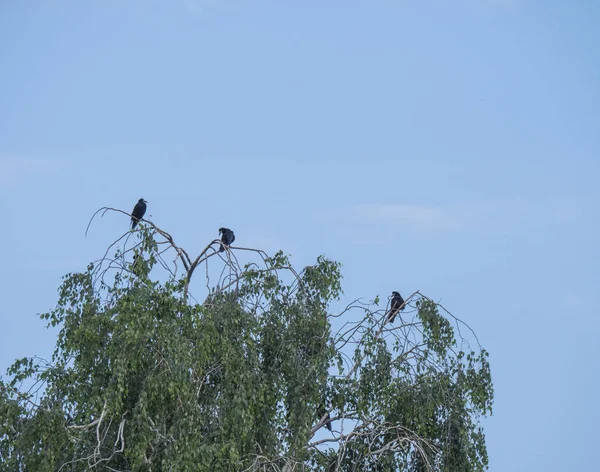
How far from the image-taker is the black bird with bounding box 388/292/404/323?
11.6 metres

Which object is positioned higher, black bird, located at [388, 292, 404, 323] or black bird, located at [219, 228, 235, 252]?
black bird, located at [219, 228, 235, 252]

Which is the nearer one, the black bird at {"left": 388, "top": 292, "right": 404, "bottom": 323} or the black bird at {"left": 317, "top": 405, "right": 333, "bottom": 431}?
the black bird at {"left": 317, "top": 405, "right": 333, "bottom": 431}

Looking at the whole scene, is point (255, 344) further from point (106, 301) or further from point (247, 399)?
point (106, 301)

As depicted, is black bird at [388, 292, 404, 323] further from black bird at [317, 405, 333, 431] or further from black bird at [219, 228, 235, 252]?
black bird at [219, 228, 235, 252]

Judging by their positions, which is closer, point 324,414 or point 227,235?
point 324,414

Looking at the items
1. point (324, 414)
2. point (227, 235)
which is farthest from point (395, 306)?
point (227, 235)

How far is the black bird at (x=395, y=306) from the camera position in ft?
38.1

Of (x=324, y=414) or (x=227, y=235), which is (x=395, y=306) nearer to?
(x=324, y=414)

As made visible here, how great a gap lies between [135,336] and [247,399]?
1.57 metres

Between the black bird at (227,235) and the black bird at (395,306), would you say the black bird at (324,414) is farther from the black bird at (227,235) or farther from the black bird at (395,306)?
the black bird at (227,235)

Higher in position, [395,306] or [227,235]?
[227,235]

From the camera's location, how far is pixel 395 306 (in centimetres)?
1205

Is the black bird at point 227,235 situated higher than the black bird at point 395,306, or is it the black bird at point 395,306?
the black bird at point 227,235

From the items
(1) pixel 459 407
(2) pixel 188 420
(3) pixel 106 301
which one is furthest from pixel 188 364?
(1) pixel 459 407
